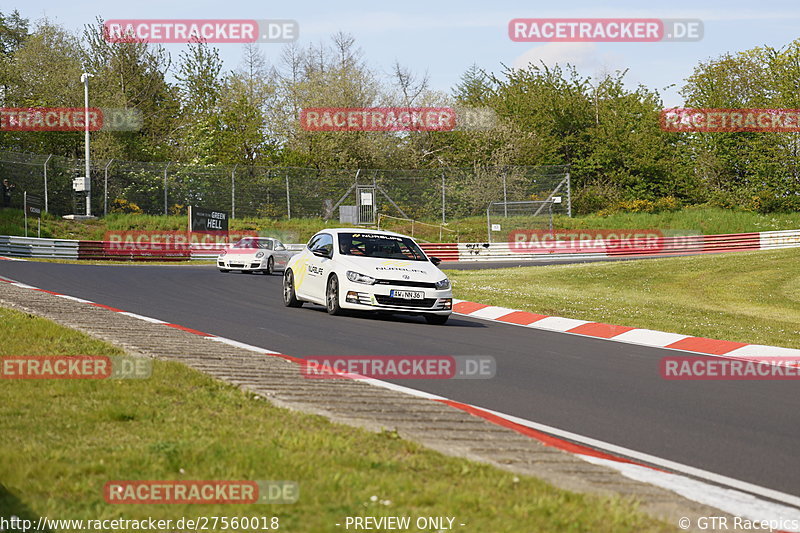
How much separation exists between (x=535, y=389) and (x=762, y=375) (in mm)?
3256

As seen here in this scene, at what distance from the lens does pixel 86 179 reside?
41.1 m

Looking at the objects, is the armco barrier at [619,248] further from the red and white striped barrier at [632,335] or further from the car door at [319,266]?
the car door at [319,266]

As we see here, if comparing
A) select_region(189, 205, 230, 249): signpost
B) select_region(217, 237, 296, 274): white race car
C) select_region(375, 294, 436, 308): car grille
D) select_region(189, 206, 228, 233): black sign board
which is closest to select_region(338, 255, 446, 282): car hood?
select_region(375, 294, 436, 308): car grille

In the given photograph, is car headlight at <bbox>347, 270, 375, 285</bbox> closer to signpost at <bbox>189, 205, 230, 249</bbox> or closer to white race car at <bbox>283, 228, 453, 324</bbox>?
white race car at <bbox>283, 228, 453, 324</bbox>

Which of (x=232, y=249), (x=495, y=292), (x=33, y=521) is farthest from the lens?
(x=232, y=249)

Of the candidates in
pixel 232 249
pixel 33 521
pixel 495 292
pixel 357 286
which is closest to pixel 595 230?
pixel 232 249

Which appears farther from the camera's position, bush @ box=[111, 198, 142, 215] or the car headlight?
bush @ box=[111, 198, 142, 215]

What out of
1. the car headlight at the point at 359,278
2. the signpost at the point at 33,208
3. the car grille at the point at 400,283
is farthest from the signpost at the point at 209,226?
the car grille at the point at 400,283

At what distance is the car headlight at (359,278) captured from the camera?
1515 centimetres

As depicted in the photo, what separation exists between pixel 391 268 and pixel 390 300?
2.02 ft

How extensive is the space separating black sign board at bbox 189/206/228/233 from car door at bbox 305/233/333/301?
25.3 meters

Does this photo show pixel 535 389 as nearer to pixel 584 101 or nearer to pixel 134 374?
pixel 134 374

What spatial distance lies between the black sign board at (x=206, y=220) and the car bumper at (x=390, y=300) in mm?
27189

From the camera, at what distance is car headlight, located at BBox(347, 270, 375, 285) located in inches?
596
